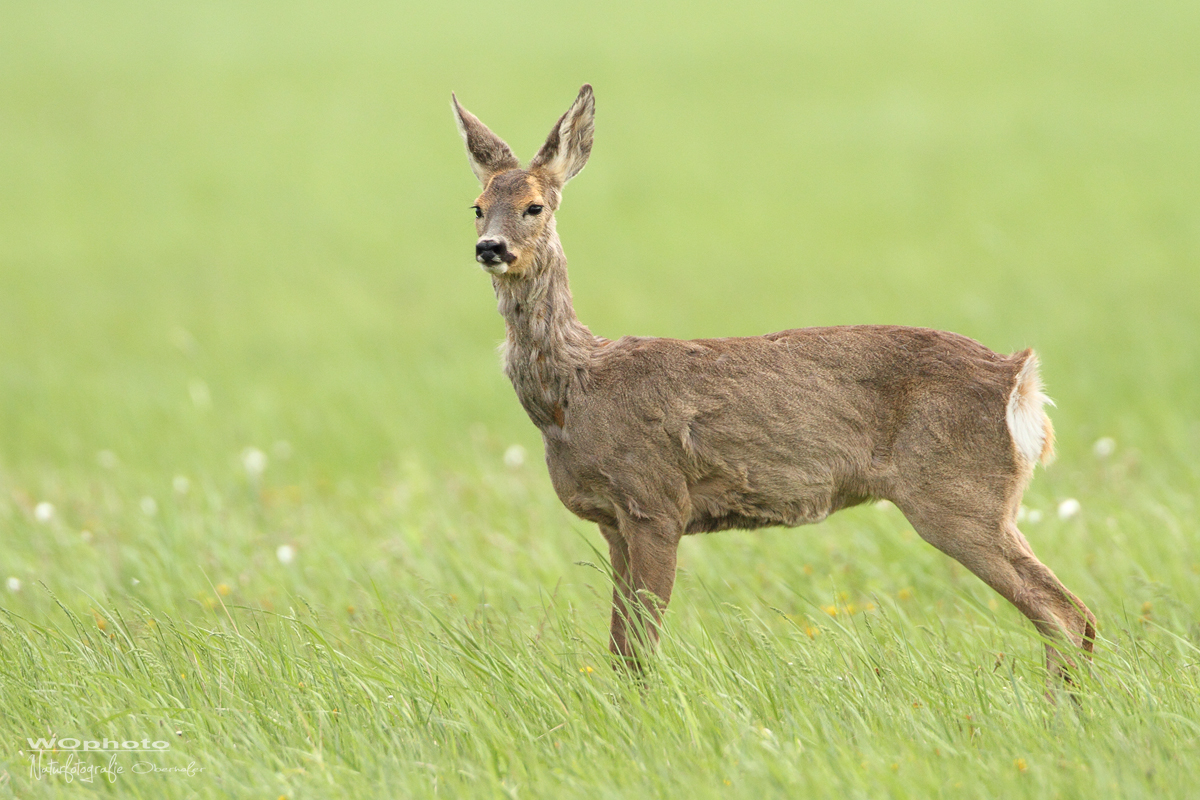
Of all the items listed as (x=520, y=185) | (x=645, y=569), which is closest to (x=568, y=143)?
(x=520, y=185)

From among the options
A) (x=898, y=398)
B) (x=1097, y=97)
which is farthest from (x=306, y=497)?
(x=1097, y=97)

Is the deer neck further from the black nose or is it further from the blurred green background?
the blurred green background

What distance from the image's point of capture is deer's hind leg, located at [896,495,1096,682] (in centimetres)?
423

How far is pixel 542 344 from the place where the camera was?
176 inches

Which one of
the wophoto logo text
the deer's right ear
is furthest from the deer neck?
the wophoto logo text

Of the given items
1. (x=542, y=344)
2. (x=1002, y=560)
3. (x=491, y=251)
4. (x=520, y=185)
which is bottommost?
(x=1002, y=560)

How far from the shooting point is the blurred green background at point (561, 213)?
34.4 feet

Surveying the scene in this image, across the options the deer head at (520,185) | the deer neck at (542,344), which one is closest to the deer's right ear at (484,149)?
the deer head at (520,185)

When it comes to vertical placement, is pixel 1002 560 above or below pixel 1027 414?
below

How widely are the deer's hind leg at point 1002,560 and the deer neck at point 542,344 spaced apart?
121 centimetres

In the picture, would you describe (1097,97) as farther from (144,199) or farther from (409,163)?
(144,199)

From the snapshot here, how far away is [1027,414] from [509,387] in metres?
6.65

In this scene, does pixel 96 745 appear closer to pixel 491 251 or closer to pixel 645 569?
pixel 645 569

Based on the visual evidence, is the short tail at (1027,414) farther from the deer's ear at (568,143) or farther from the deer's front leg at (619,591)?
the deer's ear at (568,143)
